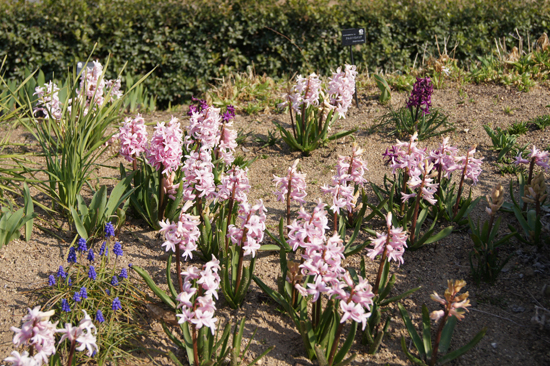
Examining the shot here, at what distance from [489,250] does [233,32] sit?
5886 millimetres

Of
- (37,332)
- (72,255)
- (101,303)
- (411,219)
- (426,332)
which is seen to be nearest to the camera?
(37,332)

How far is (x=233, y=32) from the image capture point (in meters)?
7.89

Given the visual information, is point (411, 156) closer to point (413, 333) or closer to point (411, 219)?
point (411, 219)

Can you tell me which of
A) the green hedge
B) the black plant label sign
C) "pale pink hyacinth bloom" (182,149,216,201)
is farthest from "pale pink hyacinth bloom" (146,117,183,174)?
Answer: the green hedge

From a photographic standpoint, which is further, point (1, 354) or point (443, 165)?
point (443, 165)

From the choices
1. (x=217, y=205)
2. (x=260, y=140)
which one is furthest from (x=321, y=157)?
(x=217, y=205)

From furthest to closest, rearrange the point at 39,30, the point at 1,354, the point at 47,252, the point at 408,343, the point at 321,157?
the point at 39,30, the point at 321,157, the point at 47,252, the point at 408,343, the point at 1,354

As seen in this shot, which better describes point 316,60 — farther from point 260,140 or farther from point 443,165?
point 443,165

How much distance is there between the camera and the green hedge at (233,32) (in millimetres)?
7465

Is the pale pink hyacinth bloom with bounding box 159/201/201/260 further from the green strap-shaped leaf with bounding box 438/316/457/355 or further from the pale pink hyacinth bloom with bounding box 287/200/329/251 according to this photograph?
the green strap-shaped leaf with bounding box 438/316/457/355

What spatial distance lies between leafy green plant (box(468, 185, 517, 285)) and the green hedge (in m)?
5.25

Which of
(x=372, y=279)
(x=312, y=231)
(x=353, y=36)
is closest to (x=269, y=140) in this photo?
(x=353, y=36)

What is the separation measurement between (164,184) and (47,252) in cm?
103

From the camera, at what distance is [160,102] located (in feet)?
26.7
